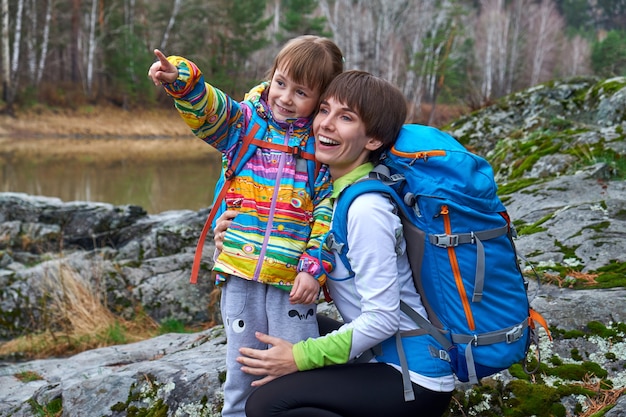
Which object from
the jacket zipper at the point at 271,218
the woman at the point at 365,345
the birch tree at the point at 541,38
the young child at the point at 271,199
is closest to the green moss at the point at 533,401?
the woman at the point at 365,345

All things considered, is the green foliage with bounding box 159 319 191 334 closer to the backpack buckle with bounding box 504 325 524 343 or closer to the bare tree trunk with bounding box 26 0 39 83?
the backpack buckle with bounding box 504 325 524 343

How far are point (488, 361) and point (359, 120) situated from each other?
887 mm

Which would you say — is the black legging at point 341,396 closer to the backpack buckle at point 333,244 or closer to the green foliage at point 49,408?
the backpack buckle at point 333,244

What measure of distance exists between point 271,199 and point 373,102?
0.52 meters

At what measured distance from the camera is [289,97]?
231 centimetres

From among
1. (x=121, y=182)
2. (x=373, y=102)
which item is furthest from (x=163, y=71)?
(x=121, y=182)

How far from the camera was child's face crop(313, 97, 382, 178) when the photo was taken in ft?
6.85

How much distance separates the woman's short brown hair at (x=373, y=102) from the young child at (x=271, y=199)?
233 millimetres

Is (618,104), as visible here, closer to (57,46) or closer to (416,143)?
(416,143)

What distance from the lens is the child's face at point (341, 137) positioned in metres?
2.09

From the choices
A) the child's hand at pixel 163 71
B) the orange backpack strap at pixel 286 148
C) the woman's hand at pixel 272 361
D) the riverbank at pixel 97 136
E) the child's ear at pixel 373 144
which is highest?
the child's hand at pixel 163 71

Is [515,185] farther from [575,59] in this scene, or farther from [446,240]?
[575,59]

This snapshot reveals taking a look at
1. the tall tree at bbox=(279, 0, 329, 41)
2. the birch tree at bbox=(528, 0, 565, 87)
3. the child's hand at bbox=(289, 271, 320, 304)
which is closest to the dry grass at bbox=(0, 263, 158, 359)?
the child's hand at bbox=(289, 271, 320, 304)

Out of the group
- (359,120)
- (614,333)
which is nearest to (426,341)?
(359,120)
